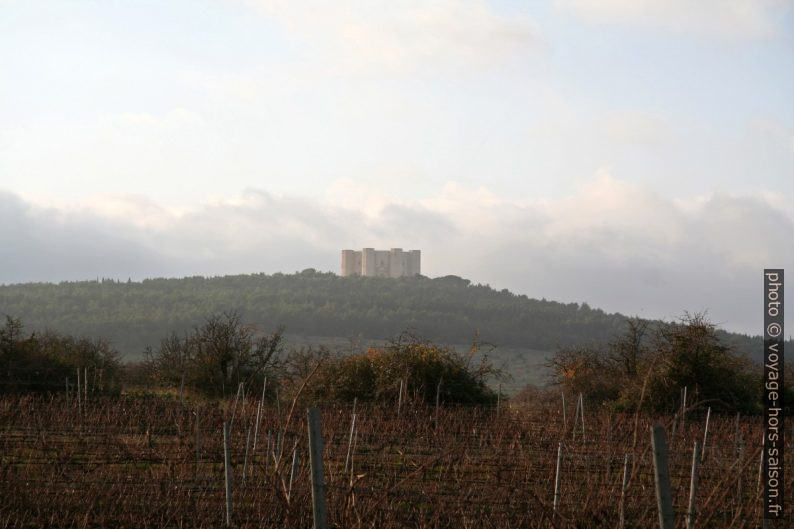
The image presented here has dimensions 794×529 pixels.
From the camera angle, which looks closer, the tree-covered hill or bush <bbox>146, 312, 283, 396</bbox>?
bush <bbox>146, 312, 283, 396</bbox>

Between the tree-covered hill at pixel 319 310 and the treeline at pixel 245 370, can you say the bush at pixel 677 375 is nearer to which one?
the treeline at pixel 245 370

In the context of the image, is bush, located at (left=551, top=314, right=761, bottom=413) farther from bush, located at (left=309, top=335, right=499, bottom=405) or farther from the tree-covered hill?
the tree-covered hill

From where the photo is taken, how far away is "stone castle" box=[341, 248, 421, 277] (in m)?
68.3

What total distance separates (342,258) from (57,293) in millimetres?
22377

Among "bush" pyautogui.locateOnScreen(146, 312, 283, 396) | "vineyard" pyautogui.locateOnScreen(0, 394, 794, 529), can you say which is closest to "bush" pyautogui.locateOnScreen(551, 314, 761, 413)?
"vineyard" pyautogui.locateOnScreen(0, 394, 794, 529)

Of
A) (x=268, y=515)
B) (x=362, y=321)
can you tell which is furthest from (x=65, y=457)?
(x=362, y=321)

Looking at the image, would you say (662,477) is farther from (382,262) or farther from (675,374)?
(382,262)

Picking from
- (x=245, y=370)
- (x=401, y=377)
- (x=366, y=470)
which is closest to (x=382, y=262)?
(x=245, y=370)

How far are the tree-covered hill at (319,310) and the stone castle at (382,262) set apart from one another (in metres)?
8.77

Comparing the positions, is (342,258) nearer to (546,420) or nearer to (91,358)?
Result: (91,358)

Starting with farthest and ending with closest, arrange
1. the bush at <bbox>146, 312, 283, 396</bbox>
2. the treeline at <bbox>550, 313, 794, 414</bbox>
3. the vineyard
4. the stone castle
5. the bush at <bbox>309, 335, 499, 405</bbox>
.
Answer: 1. the stone castle
2. the bush at <bbox>146, 312, 283, 396</bbox>
3. the bush at <bbox>309, 335, 499, 405</bbox>
4. the treeline at <bbox>550, 313, 794, 414</bbox>
5. the vineyard

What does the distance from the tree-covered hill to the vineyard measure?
26496mm

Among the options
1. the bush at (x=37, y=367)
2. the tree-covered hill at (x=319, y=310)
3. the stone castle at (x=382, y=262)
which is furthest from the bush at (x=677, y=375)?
the stone castle at (x=382, y=262)

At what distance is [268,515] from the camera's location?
737cm
